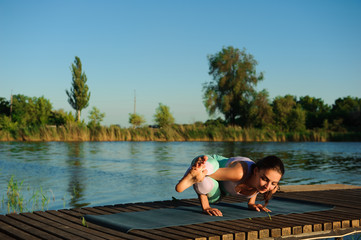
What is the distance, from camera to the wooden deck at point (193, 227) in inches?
133

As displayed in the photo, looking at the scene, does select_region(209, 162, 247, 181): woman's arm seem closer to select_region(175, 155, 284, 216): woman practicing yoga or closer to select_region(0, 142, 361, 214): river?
select_region(175, 155, 284, 216): woman practicing yoga

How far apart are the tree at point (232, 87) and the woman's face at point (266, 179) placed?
A: 45.7 meters

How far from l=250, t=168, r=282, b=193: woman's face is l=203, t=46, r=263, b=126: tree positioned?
45.7 meters

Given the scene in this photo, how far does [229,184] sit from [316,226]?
91 centimetres

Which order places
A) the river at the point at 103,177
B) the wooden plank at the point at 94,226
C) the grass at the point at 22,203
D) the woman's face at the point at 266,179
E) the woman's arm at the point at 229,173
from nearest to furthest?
the wooden plank at the point at 94,226
the woman's face at the point at 266,179
the woman's arm at the point at 229,173
the grass at the point at 22,203
the river at the point at 103,177

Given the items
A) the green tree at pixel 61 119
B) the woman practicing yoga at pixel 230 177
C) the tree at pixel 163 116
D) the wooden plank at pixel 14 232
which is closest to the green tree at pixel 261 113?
the tree at pixel 163 116

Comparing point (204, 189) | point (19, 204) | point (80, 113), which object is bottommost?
point (19, 204)

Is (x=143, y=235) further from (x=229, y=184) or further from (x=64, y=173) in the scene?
(x=64, y=173)

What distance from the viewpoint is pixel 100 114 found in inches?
2142

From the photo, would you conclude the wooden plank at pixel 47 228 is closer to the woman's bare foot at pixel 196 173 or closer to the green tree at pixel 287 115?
the woman's bare foot at pixel 196 173

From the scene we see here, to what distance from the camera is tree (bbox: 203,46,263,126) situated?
5019 centimetres

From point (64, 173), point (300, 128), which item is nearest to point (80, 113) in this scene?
point (300, 128)

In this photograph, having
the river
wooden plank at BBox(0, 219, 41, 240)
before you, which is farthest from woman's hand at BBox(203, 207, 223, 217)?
the river

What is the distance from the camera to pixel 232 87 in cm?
5125
